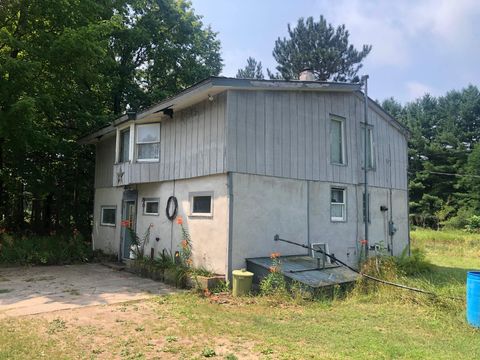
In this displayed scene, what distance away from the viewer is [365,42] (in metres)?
31.5

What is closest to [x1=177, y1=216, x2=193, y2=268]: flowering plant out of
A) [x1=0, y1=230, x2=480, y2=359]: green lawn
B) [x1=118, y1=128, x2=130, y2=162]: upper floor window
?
[x1=0, y1=230, x2=480, y2=359]: green lawn

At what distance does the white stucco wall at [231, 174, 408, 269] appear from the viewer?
391 inches

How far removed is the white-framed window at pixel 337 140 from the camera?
12.5 metres

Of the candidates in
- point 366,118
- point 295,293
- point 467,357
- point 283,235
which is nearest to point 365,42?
point 366,118

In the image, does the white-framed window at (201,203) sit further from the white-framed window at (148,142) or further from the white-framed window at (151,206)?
the white-framed window at (148,142)

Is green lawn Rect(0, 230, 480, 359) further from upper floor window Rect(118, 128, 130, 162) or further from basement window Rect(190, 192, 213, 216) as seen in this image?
upper floor window Rect(118, 128, 130, 162)

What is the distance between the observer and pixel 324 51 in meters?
30.5

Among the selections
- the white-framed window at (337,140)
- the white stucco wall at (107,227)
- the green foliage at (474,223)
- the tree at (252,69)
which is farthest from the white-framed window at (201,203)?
the tree at (252,69)

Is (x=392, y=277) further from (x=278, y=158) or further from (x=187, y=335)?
(x=187, y=335)

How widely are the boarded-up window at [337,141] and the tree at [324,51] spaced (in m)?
19.3

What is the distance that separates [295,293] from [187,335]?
10.3 feet

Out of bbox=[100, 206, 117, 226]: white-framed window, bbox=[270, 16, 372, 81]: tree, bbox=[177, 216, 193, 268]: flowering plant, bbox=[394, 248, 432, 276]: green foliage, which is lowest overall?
bbox=[394, 248, 432, 276]: green foliage

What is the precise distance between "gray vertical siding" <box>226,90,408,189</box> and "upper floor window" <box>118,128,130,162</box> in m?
5.23

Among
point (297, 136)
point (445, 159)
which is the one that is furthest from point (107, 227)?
point (445, 159)
